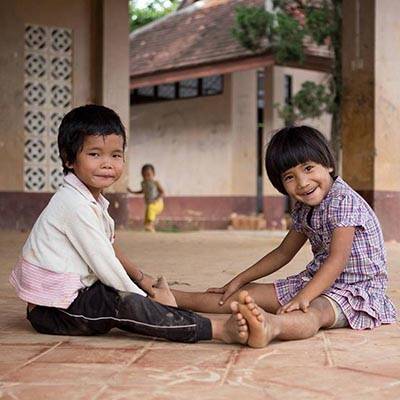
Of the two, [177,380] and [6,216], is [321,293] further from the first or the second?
[6,216]

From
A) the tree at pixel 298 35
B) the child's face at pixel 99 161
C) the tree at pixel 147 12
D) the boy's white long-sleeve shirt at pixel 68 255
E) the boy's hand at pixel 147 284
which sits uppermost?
the tree at pixel 147 12

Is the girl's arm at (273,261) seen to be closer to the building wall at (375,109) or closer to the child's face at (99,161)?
the child's face at (99,161)

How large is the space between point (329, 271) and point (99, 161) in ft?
3.11

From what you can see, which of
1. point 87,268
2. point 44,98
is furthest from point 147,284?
point 44,98

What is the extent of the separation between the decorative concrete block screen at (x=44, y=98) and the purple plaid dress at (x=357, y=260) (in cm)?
682

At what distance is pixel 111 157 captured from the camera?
2.95 meters

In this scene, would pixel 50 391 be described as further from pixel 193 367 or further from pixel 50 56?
pixel 50 56

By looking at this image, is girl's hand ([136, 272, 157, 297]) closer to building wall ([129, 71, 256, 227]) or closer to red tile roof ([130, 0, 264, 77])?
red tile roof ([130, 0, 264, 77])

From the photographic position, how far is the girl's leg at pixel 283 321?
2.50m

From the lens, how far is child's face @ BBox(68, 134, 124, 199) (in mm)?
2912

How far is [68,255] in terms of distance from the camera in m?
2.87

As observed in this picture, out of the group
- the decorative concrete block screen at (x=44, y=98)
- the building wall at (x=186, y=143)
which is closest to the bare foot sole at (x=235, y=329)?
the decorative concrete block screen at (x=44, y=98)

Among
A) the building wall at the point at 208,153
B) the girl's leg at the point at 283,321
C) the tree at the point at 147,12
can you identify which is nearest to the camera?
the girl's leg at the point at 283,321

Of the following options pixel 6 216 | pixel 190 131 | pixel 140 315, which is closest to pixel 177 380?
pixel 140 315
